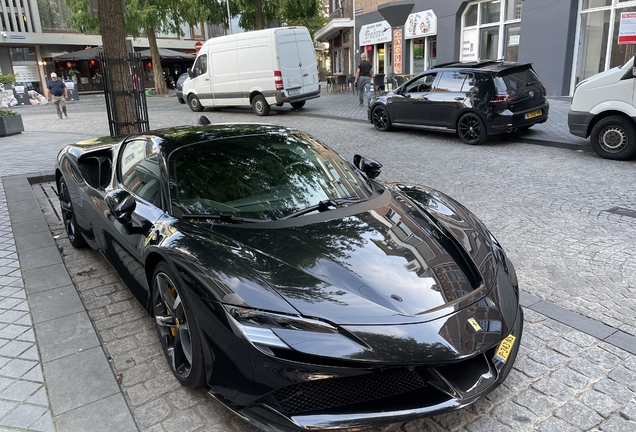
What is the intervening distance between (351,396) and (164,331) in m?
1.39

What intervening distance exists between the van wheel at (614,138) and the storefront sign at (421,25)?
571 inches

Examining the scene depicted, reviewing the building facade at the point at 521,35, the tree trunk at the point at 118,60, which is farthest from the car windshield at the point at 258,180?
the building facade at the point at 521,35

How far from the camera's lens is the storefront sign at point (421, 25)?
70.2 feet

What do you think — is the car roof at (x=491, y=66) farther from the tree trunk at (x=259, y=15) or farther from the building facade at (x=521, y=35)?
the tree trunk at (x=259, y=15)

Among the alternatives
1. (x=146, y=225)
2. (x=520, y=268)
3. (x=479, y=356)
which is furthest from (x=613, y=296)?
(x=146, y=225)

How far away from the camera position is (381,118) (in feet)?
Answer: 41.4

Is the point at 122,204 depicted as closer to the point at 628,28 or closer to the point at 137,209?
the point at 137,209

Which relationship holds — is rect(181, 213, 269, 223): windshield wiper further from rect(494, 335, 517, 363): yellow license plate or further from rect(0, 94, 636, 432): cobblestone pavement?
rect(494, 335, 517, 363): yellow license plate

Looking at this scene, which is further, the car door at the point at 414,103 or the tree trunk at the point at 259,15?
the tree trunk at the point at 259,15

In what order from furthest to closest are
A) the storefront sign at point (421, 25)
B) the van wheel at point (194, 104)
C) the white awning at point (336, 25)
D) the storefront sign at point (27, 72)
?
the storefront sign at point (27, 72), the white awning at point (336, 25), the storefront sign at point (421, 25), the van wheel at point (194, 104)

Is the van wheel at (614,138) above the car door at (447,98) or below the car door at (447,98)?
below

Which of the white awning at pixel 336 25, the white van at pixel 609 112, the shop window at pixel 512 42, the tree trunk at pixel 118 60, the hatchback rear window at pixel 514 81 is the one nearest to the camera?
the tree trunk at pixel 118 60

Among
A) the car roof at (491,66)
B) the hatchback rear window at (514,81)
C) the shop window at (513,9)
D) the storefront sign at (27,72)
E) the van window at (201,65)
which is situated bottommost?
the hatchback rear window at (514,81)

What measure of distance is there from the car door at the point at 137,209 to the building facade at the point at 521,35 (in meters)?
14.6
